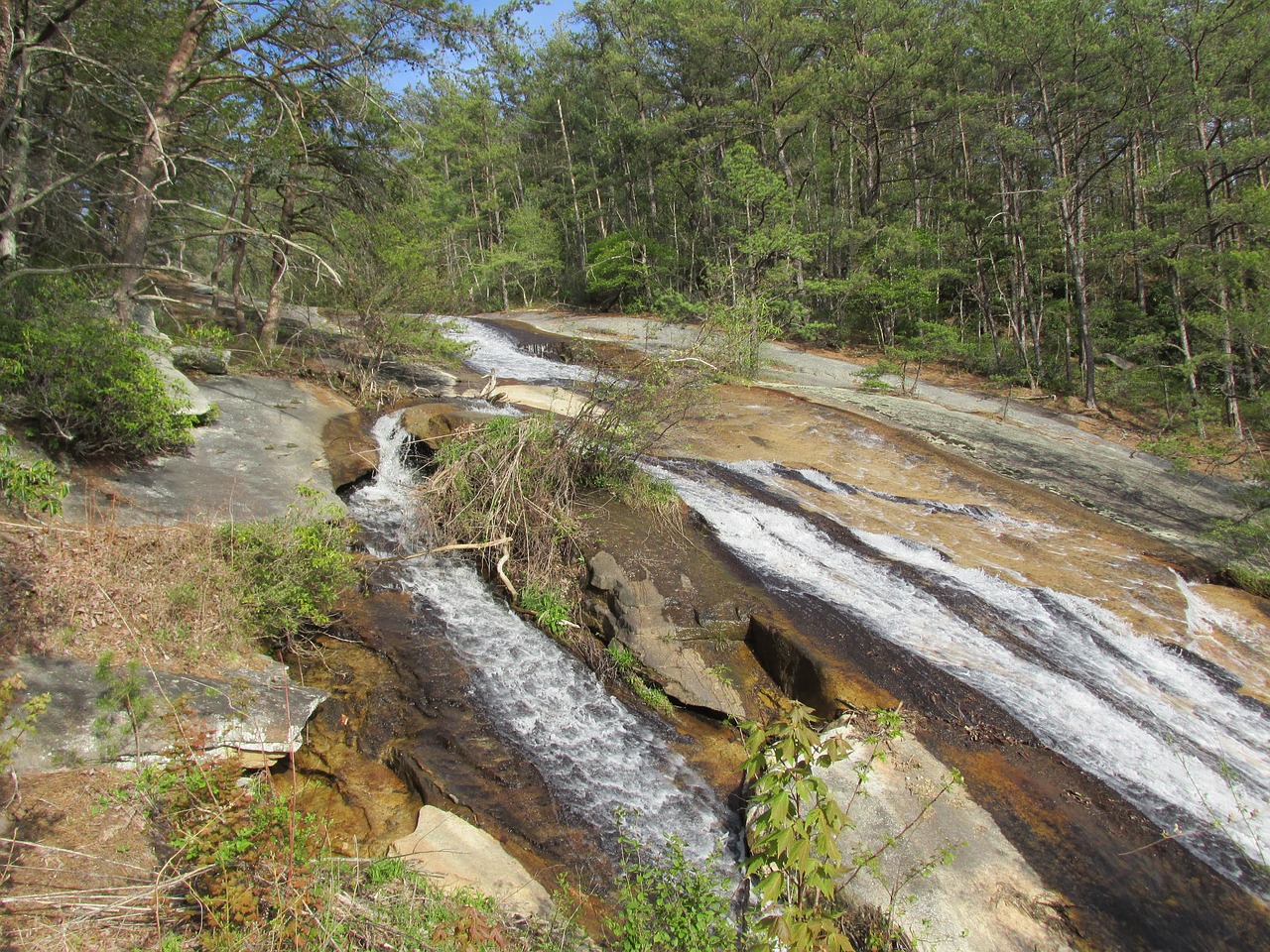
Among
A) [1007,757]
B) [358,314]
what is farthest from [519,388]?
[1007,757]

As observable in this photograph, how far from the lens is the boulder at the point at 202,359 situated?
34.8ft

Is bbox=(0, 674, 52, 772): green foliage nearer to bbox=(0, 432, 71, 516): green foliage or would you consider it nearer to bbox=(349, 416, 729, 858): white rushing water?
bbox=(0, 432, 71, 516): green foliage

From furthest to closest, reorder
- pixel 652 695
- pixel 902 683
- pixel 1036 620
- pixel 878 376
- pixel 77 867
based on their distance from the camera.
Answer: pixel 878 376, pixel 1036 620, pixel 902 683, pixel 652 695, pixel 77 867

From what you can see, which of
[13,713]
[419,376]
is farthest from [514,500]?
[419,376]

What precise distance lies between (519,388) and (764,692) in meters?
9.53

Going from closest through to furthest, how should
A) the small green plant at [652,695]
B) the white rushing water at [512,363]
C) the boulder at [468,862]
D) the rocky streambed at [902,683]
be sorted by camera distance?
the boulder at [468,862] → the rocky streambed at [902,683] → the small green plant at [652,695] → the white rushing water at [512,363]

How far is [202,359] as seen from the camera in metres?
11.0

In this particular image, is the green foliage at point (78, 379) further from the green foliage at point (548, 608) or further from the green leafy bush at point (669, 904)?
the green leafy bush at point (669, 904)

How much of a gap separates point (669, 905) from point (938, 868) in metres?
1.86

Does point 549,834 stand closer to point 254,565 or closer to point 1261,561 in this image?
point 254,565

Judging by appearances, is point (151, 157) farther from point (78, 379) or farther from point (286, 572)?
point (286, 572)

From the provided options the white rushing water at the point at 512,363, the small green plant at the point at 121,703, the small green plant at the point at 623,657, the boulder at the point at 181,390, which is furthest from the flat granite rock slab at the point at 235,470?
the white rushing water at the point at 512,363

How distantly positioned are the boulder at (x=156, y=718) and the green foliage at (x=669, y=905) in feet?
7.35

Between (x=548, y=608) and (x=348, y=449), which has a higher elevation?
(x=348, y=449)
